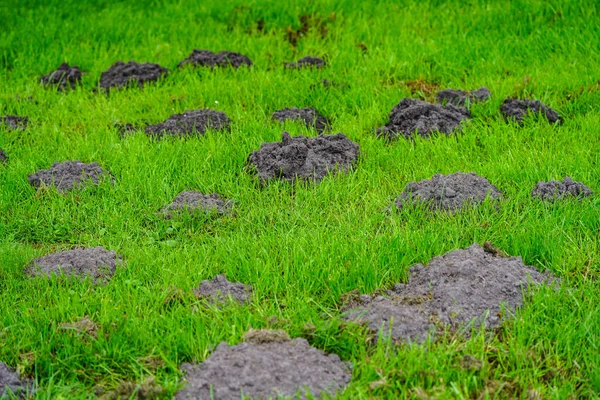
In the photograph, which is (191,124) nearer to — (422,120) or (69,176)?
(69,176)

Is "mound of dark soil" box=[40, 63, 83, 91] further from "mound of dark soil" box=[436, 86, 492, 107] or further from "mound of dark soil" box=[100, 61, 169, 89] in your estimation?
"mound of dark soil" box=[436, 86, 492, 107]

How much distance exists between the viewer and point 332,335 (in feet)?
11.7

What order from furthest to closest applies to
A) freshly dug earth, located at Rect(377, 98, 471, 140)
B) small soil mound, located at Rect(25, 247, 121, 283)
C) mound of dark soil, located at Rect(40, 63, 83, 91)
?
mound of dark soil, located at Rect(40, 63, 83, 91) < freshly dug earth, located at Rect(377, 98, 471, 140) < small soil mound, located at Rect(25, 247, 121, 283)

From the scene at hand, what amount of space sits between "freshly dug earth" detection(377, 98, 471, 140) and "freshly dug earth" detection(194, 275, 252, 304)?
2372 mm

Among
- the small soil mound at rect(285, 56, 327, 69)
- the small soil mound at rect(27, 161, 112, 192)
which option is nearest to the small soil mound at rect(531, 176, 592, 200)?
the small soil mound at rect(27, 161, 112, 192)

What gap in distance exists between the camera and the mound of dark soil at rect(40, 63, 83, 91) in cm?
→ 730

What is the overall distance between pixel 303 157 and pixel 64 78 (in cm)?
323

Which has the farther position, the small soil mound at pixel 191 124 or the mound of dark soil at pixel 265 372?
the small soil mound at pixel 191 124

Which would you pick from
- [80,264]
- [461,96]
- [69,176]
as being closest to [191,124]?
[69,176]

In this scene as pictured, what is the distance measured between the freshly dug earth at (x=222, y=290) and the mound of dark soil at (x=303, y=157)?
1.37 m

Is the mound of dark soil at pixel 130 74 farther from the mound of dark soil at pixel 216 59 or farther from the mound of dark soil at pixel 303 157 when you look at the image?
the mound of dark soil at pixel 303 157

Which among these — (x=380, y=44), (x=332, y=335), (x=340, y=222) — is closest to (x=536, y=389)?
(x=332, y=335)

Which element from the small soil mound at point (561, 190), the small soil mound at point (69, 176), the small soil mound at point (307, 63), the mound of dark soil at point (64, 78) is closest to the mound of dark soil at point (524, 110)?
the small soil mound at point (561, 190)

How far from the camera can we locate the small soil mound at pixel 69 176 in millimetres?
5219
